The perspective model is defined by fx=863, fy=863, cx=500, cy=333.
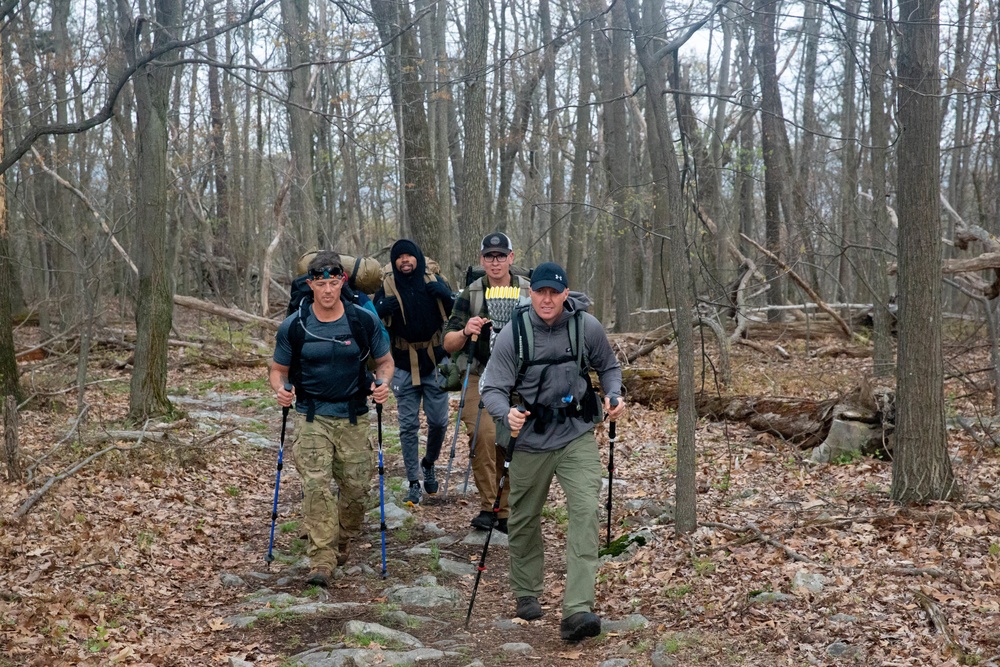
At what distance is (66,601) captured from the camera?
223 inches

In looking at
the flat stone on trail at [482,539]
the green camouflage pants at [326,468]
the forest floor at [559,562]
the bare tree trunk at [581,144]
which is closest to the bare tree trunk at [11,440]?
the forest floor at [559,562]

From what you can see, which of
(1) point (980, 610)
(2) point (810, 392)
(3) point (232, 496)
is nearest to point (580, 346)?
(1) point (980, 610)

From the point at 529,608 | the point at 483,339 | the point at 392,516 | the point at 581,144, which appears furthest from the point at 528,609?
the point at 581,144

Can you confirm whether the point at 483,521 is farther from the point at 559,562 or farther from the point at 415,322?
the point at 415,322

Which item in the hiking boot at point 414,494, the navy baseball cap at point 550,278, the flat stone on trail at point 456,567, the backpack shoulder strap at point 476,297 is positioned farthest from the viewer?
the hiking boot at point 414,494

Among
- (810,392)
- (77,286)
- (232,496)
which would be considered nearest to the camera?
(232,496)

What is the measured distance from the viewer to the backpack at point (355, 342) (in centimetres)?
652

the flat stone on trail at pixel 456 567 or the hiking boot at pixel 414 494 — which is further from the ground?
the hiking boot at pixel 414 494

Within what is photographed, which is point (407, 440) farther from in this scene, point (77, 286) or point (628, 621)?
point (77, 286)

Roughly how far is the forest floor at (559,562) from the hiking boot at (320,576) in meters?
A: 0.08

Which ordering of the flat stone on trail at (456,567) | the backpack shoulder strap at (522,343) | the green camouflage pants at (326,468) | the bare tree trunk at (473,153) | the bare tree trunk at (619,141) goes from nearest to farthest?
the backpack shoulder strap at (522,343) < the green camouflage pants at (326,468) < the flat stone on trail at (456,567) < the bare tree trunk at (473,153) < the bare tree trunk at (619,141)

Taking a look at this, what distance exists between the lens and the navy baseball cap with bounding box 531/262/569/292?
545 cm

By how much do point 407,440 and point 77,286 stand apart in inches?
541

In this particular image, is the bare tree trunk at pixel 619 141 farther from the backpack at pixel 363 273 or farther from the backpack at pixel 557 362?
the backpack at pixel 557 362
